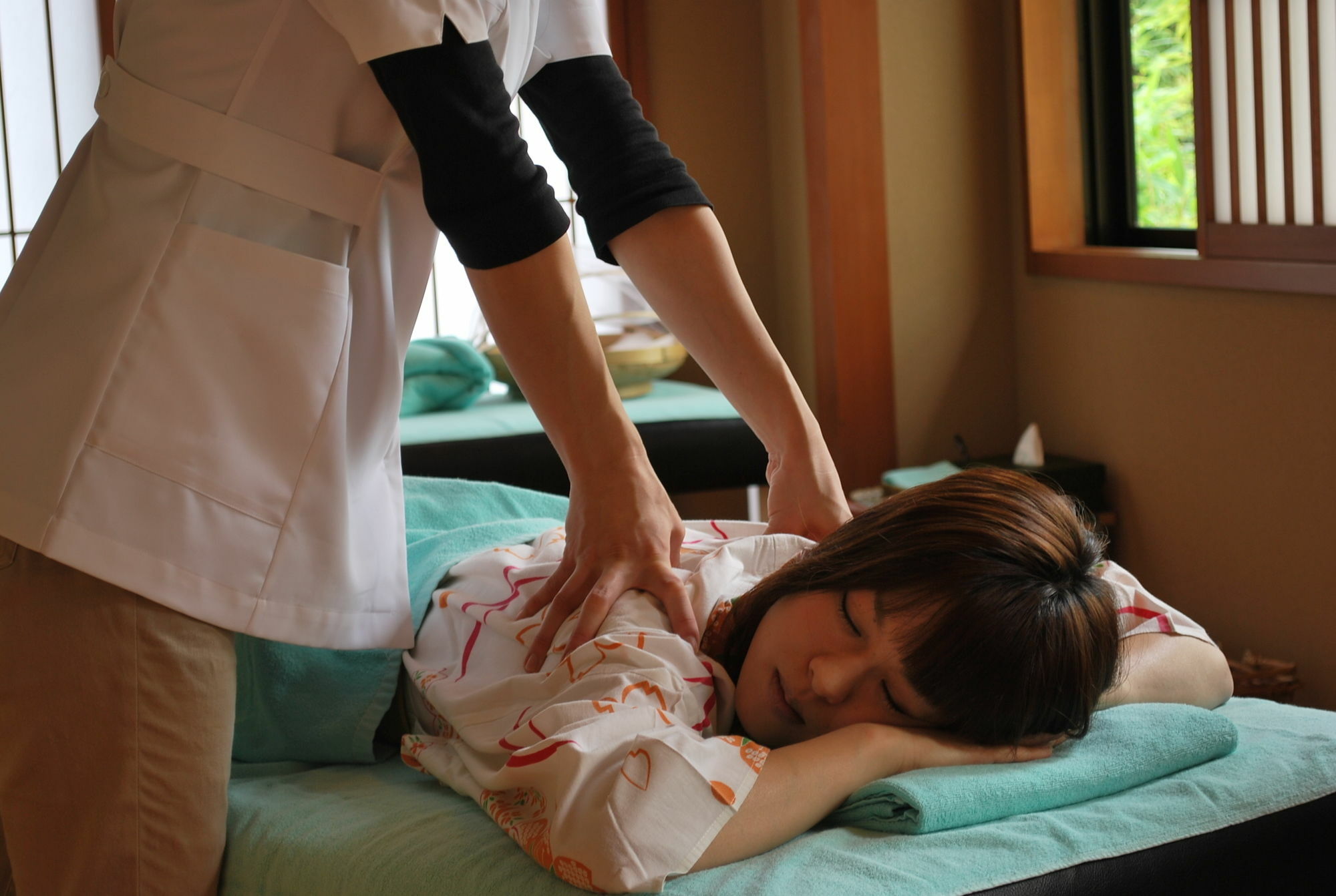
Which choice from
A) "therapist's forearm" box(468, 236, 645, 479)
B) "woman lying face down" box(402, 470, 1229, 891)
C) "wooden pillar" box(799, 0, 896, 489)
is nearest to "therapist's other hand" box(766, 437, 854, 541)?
"woman lying face down" box(402, 470, 1229, 891)

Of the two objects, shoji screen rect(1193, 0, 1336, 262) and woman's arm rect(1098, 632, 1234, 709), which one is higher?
shoji screen rect(1193, 0, 1336, 262)

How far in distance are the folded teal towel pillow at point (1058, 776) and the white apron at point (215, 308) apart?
56 cm

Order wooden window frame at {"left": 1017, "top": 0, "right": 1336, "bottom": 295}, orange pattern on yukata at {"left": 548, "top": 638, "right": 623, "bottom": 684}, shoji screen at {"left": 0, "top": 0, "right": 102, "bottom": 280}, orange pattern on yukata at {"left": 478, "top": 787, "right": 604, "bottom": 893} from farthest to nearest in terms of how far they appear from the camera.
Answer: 1. shoji screen at {"left": 0, "top": 0, "right": 102, "bottom": 280}
2. wooden window frame at {"left": 1017, "top": 0, "right": 1336, "bottom": 295}
3. orange pattern on yukata at {"left": 548, "top": 638, "right": 623, "bottom": 684}
4. orange pattern on yukata at {"left": 478, "top": 787, "right": 604, "bottom": 893}

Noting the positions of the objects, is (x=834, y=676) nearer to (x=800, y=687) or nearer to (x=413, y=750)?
(x=800, y=687)

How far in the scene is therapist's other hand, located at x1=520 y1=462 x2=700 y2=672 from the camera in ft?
4.11

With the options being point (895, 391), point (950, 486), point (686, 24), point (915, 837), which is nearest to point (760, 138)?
point (686, 24)

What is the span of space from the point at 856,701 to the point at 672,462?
2.20 m

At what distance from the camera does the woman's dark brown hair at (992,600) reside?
1.15 m

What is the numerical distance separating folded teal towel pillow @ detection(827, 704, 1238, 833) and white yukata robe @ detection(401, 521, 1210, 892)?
12cm

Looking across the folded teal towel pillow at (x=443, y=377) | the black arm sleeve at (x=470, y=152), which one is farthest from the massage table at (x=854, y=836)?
the folded teal towel pillow at (x=443, y=377)

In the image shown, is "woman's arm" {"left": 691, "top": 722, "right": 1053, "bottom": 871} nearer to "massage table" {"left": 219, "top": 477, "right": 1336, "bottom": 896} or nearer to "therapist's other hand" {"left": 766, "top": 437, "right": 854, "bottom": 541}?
"massage table" {"left": 219, "top": 477, "right": 1336, "bottom": 896}

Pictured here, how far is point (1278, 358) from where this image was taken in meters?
2.75

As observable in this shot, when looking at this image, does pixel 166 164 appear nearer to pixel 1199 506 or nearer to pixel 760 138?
pixel 1199 506

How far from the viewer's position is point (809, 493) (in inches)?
59.7
